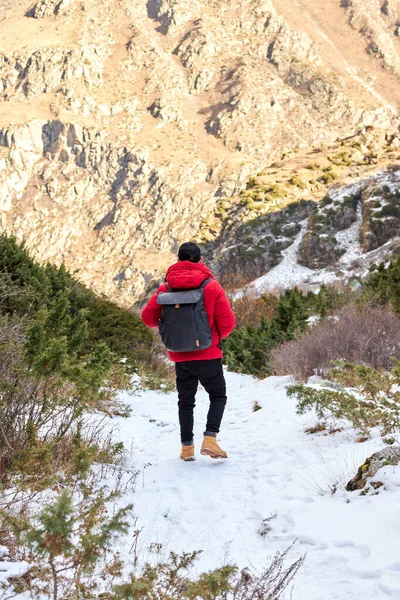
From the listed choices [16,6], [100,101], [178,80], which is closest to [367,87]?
[178,80]

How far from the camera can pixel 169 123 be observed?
86.8 m

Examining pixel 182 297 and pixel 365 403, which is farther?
pixel 365 403

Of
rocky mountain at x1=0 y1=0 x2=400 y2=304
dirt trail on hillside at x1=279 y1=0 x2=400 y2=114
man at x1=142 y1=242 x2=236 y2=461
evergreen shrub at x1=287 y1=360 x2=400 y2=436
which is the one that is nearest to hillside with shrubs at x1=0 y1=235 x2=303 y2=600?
man at x1=142 y1=242 x2=236 y2=461

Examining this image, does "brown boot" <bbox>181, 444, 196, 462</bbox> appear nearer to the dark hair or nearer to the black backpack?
the black backpack

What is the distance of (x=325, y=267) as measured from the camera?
3650 cm

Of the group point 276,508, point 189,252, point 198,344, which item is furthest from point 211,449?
point 189,252

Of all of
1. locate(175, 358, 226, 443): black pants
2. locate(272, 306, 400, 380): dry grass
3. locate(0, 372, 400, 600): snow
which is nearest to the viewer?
locate(0, 372, 400, 600): snow

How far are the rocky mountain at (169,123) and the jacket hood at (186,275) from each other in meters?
42.2

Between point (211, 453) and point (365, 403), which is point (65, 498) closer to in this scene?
point (211, 453)

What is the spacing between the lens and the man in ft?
13.1

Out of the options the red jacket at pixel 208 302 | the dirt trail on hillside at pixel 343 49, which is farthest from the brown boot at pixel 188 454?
the dirt trail on hillside at pixel 343 49

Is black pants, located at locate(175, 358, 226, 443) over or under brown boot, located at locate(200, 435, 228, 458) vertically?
over

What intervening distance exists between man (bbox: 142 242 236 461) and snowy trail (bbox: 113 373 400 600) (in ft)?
1.02

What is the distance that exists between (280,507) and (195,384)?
4.84 feet
